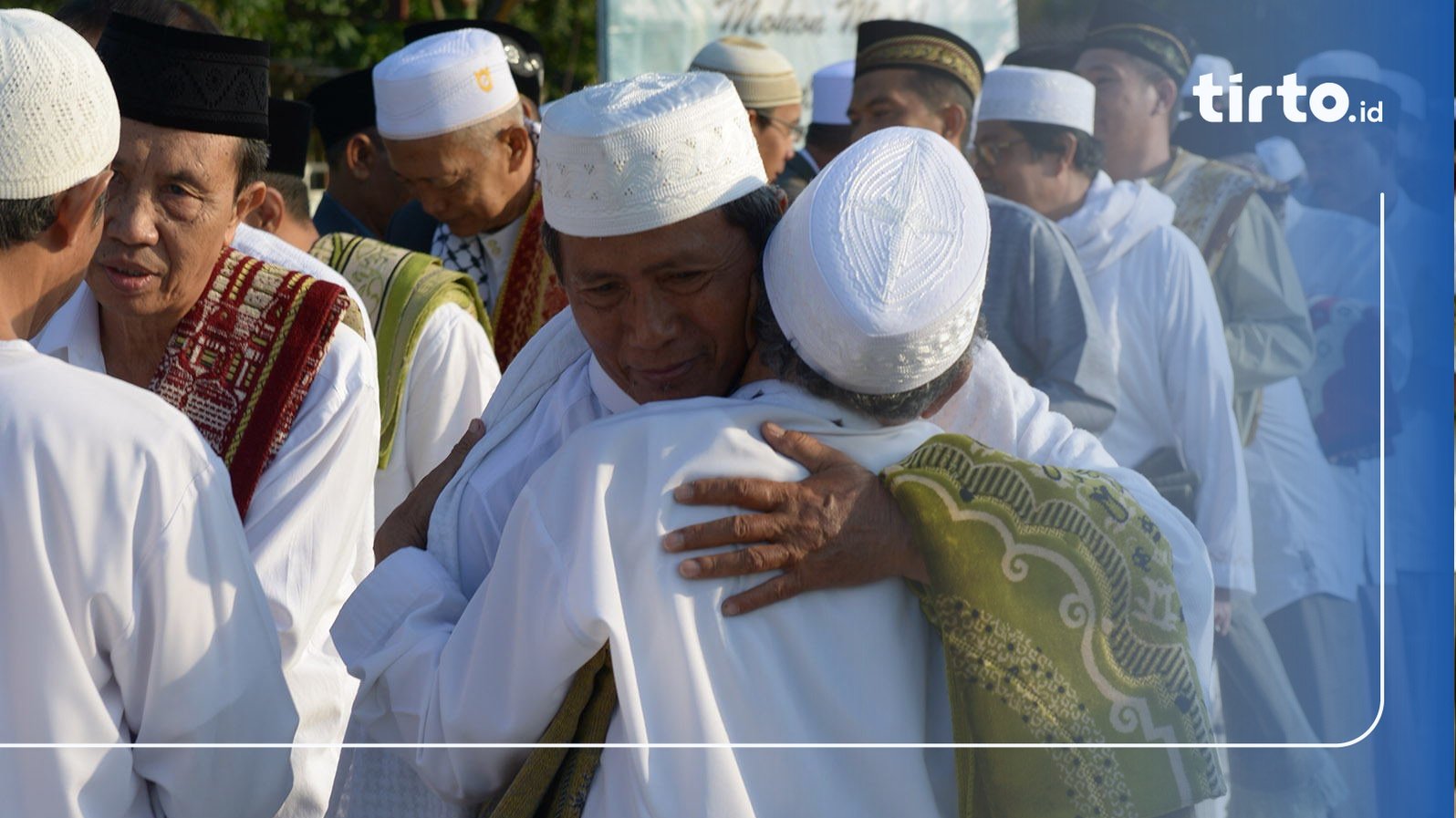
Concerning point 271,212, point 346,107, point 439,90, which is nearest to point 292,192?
point 271,212

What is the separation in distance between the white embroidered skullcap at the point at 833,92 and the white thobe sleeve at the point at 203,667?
16.6 ft

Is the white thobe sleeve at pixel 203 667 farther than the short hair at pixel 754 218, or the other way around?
the short hair at pixel 754 218

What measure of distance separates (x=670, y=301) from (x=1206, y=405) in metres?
1.29

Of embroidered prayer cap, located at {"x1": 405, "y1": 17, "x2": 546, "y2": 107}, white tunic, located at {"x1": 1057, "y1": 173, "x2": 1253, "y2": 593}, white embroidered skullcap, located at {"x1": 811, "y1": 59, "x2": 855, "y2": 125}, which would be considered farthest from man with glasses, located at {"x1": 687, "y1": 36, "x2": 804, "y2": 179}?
white tunic, located at {"x1": 1057, "y1": 173, "x2": 1253, "y2": 593}

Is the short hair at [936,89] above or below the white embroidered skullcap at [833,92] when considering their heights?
above

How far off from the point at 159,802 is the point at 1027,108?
267cm

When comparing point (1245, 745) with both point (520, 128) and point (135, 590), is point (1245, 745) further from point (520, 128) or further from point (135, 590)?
point (520, 128)

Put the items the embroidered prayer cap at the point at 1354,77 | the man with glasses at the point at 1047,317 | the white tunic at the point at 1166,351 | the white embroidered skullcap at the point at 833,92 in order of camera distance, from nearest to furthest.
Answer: the embroidered prayer cap at the point at 1354,77 → the white tunic at the point at 1166,351 → the man with glasses at the point at 1047,317 → the white embroidered skullcap at the point at 833,92

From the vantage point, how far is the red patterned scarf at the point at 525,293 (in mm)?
4742

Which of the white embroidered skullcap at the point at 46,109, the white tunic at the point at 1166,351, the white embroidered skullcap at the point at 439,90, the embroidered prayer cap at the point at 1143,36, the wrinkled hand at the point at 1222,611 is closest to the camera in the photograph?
the white embroidered skullcap at the point at 46,109

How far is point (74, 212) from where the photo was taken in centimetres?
194

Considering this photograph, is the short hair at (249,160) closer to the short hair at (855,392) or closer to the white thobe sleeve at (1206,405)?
the short hair at (855,392)

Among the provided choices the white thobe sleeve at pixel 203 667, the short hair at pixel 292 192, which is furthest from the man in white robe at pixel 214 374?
the short hair at pixel 292 192

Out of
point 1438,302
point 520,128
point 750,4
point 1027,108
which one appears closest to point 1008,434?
point 1438,302
